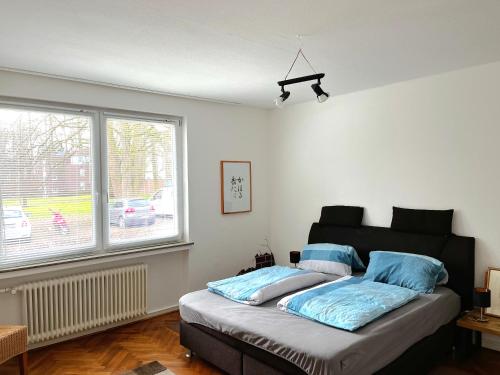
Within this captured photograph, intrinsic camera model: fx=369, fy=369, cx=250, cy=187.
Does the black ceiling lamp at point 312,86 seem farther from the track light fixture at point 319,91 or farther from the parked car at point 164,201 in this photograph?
the parked car at point 164,201

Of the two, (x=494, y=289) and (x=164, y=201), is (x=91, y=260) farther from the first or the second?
(x=494, y=289)

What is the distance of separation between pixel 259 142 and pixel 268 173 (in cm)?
47

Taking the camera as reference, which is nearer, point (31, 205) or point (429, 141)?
point (31, 205)

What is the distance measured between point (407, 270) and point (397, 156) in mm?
1248

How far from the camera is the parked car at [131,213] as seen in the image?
400 cm

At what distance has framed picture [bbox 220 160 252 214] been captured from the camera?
15.8 ft

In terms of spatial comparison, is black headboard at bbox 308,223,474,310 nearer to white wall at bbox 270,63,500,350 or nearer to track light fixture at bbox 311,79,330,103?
white wall at bbox 270,63,500,350

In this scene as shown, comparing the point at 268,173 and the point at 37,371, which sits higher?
the point at 268,173

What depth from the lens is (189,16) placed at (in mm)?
2234

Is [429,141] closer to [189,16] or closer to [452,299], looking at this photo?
[452,299]

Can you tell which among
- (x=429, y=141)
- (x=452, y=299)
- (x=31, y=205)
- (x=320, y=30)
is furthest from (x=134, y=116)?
(x=452, y=299)

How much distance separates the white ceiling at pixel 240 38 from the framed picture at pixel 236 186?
1401 millimetres

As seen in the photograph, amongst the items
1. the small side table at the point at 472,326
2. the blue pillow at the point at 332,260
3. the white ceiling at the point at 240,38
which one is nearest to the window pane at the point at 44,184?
the white ceiling at the point at 240,38

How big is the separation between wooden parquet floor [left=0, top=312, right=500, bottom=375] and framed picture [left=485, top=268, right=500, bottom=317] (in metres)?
0.40
